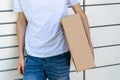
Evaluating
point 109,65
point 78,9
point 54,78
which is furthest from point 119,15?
point 54,78

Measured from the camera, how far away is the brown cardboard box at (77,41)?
7.37ft

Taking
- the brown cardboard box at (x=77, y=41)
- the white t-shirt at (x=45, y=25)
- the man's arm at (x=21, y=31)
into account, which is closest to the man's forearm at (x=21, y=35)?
the man's arm at (x=21, y=31)

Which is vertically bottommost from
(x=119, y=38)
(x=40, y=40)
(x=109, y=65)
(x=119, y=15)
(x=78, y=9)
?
(x=109, y=65)

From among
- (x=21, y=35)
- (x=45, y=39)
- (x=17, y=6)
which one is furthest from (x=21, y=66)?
(x=17, y=6)

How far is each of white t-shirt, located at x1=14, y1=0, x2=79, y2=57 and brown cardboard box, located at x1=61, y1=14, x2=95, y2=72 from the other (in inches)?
3.5

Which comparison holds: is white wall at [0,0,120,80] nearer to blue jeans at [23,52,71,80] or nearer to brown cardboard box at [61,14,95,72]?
blue jeans at [23,52,71,80]

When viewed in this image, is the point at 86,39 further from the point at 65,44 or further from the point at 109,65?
the point at 109,65

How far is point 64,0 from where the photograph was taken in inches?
90.2

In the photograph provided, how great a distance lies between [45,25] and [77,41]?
0.28 meters

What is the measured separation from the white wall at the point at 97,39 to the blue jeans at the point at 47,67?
409mm

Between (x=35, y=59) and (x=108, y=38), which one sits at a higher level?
(x=35, y=59)

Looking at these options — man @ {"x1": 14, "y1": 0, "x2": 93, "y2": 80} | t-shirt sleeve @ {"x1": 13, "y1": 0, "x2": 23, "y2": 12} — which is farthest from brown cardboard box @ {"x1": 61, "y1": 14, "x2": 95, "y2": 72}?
t-shirt sleeve @ {"x1": 13, "y1": 0, "x2": 23, "y2": 12}

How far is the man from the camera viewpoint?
7.36ft

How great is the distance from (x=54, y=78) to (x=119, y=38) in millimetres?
1061
